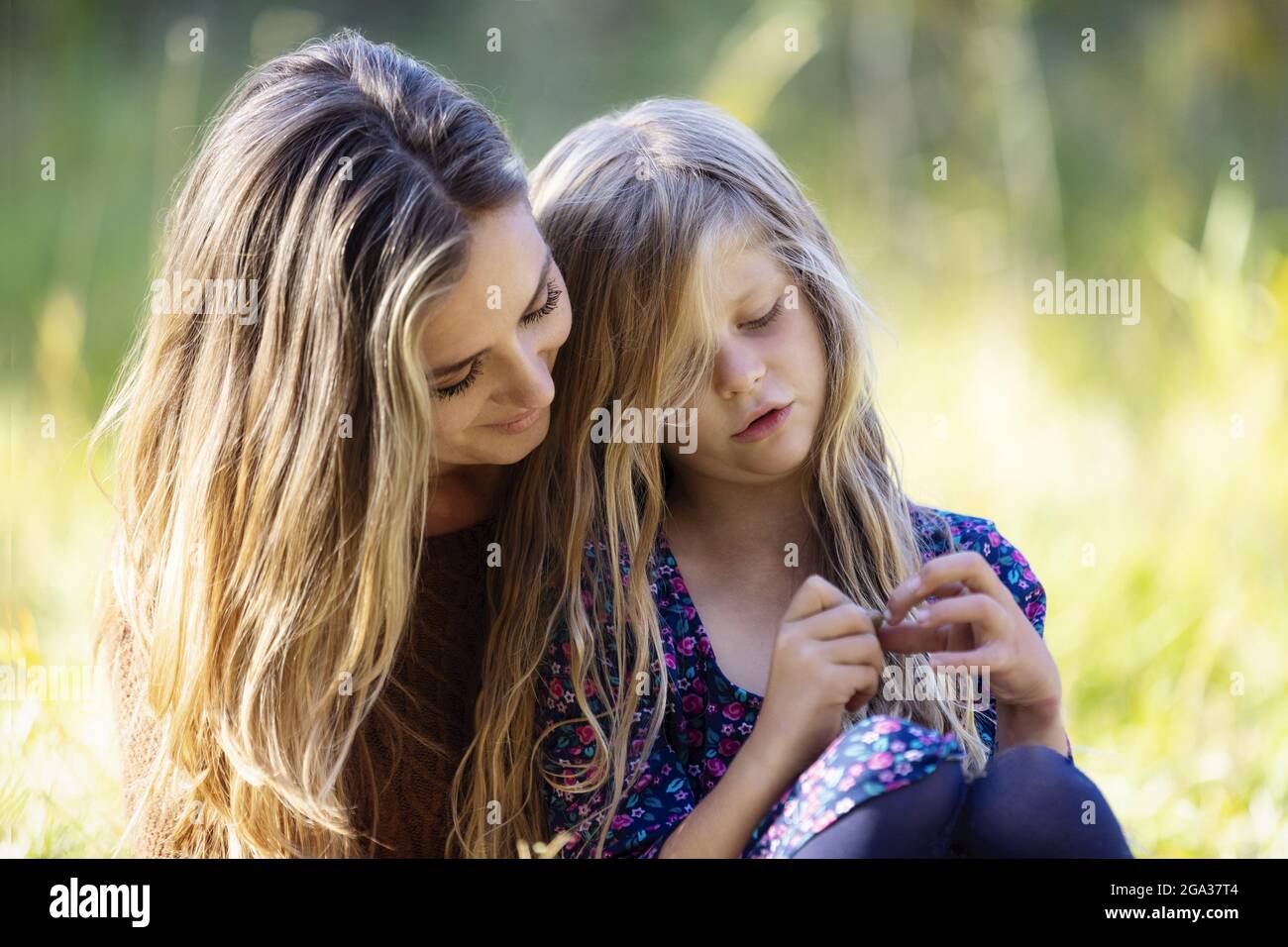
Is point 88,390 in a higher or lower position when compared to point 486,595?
higher

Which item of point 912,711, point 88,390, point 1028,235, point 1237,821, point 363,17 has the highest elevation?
point 363,17

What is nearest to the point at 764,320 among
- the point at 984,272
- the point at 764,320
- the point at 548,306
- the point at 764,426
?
the point at 764,320

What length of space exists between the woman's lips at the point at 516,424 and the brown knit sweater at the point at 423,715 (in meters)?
0.27

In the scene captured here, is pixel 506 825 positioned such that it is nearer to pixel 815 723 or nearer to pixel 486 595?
pixel 486 595

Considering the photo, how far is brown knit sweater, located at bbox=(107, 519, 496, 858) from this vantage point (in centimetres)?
187

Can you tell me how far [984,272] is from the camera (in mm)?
3414

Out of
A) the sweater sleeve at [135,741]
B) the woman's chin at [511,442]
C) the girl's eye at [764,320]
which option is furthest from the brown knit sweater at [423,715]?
the girl's eye at [764,320]

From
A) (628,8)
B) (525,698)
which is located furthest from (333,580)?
(628,8)

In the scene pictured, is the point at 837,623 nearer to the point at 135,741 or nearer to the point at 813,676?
the point at 813,676

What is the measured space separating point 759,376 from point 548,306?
0.28 meters

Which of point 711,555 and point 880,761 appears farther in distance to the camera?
point 711,555

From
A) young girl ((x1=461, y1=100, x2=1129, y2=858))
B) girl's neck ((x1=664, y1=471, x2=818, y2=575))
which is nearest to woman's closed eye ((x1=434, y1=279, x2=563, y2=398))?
young girl ((x1=461, y1=100, x2=1129, y2=858))

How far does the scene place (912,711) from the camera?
1883 millimetres

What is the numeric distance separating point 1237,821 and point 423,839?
1342 millimetres
